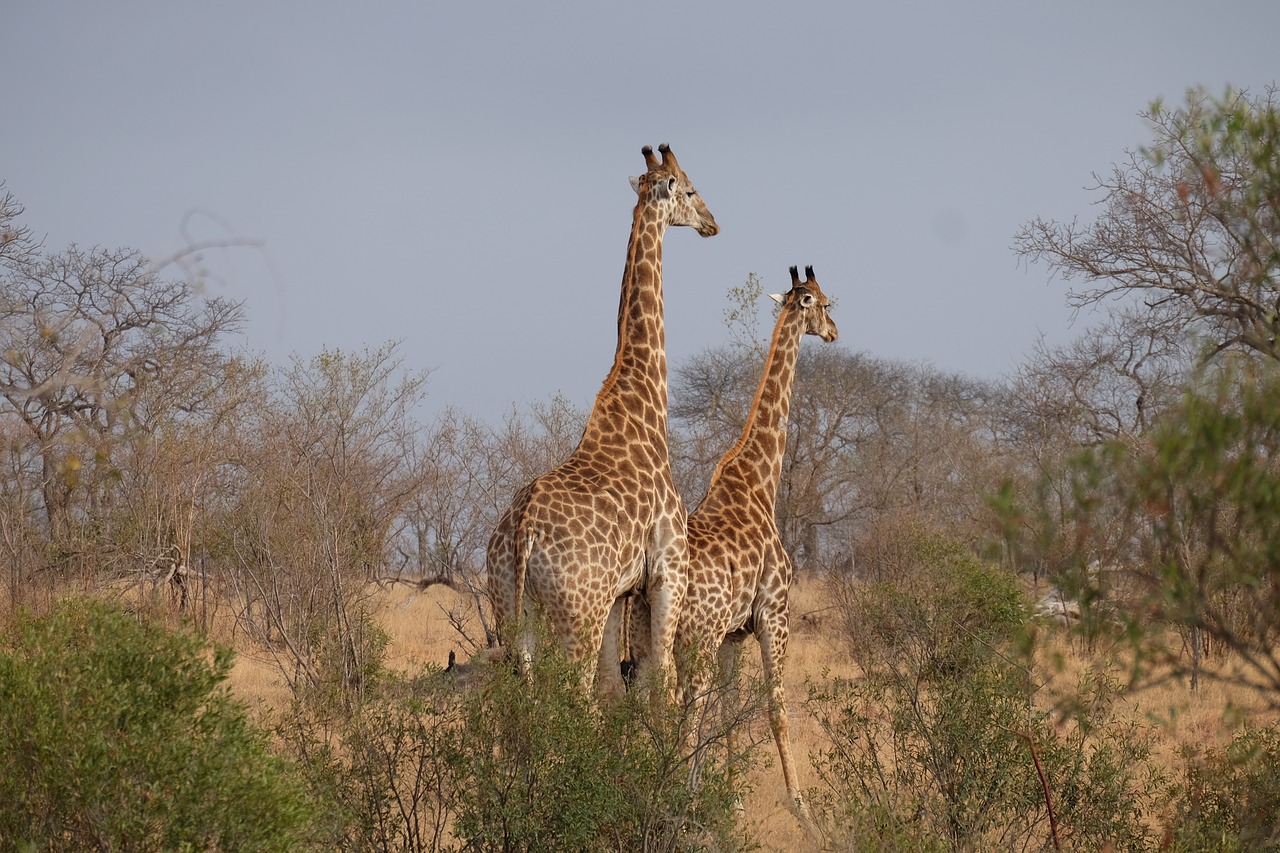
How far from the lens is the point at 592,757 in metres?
4.10

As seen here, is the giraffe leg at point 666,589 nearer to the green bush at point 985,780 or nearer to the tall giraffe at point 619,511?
the tall giraffe at point 619,511

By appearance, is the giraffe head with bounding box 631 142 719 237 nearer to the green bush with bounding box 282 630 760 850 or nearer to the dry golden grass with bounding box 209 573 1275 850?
the dry golden grass with bounding box 209 573 1275 850

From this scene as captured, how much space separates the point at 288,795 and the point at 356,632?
474 centimetres

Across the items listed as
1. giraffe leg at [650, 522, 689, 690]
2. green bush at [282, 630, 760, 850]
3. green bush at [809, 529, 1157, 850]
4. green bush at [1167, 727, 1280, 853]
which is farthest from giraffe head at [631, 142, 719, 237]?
green bush at [1167, 727, 1280, 853]

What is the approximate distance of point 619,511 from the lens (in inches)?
215

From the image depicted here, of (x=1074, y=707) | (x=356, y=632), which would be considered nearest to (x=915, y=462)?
(x=356, y=632)

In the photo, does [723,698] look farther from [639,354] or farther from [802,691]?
[802,691]

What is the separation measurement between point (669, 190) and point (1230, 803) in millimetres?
3846

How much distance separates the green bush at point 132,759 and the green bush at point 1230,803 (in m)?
3.07

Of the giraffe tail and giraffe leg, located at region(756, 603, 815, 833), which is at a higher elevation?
the giraffe tail

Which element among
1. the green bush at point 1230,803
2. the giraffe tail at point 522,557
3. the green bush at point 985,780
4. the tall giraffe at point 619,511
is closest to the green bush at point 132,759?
the tall giraffe at point 619,511

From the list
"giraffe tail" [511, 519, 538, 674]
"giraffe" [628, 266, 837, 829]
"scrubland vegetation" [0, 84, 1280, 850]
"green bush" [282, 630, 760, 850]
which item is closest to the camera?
"scrubland vegetation" [0, 84, 1280, 850]

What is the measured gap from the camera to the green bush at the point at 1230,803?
441cm

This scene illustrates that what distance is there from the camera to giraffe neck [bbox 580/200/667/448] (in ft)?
19.8
